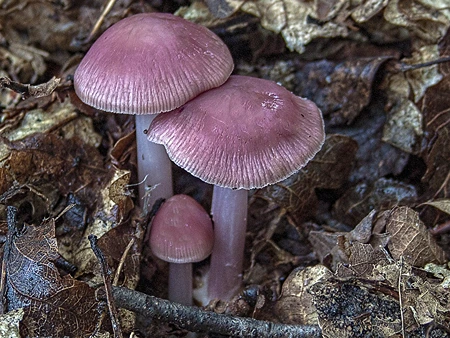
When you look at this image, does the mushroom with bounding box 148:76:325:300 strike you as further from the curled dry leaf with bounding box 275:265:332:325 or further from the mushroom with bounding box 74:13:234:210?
the curled dry leaf with bounding box 275:265:332:325

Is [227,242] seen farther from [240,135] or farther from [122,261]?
[240,135]

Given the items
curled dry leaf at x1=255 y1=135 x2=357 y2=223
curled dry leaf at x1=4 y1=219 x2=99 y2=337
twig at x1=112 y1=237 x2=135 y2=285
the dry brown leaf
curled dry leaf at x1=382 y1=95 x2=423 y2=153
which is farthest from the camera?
curled dry leaf at x1=382 y1=95 x2=423 y2=153

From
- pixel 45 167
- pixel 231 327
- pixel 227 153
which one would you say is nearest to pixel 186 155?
pixel 227 153

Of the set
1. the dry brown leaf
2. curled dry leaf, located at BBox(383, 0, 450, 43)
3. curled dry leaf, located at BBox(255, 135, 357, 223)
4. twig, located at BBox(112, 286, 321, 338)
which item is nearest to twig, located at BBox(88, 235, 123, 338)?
twig, located at BBox(112, 286, 321, 338)

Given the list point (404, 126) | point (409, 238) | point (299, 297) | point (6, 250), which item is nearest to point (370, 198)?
point (404, 126)

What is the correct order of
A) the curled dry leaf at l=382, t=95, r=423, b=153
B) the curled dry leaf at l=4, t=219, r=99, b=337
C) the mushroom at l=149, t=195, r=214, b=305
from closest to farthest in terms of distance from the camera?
the curled dry leaf at l=4, t=219, r=99, b=337 < the mushroom at l=149, t=195, r=214, b=305 < the curled dry leaf at l=382, t=95, r=423, b=153

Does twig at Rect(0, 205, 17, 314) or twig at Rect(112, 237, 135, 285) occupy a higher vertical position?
twig at Rect(0, 205, 17, 314)

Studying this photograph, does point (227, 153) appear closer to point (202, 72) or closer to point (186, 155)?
point (186, 155)
